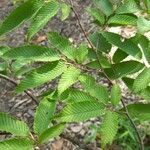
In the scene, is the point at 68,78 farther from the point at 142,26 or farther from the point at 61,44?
the point at 142,26

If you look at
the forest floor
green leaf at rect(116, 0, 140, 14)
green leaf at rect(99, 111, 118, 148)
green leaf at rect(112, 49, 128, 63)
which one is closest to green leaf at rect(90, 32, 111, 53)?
green leaf at rect(112, 49, 128, 63)

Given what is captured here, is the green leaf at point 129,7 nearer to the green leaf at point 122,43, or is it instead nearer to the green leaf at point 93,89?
the green leaf at point 122,43

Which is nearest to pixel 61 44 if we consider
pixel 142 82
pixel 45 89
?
pixel 142 82

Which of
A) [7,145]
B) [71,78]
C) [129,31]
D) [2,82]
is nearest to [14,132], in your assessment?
[7,145]

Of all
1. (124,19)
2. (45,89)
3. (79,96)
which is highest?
(124,19)

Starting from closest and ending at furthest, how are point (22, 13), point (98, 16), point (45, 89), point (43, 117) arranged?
point (22, 13) < point (43, 117) < point (98, 16) < point (45, 89)

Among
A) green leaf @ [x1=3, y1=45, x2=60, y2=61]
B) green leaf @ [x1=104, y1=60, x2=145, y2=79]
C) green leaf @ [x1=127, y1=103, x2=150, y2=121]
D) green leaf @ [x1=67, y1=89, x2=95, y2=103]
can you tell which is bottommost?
green leaf @ [x1=127, y1=103, x2=150, y2=121]

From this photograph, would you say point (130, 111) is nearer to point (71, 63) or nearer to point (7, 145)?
point (71, 63)

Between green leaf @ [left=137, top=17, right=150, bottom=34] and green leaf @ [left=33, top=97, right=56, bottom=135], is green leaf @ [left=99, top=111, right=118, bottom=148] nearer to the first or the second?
green leaf @ [left=33, top=97, right=56, bottom=135]
